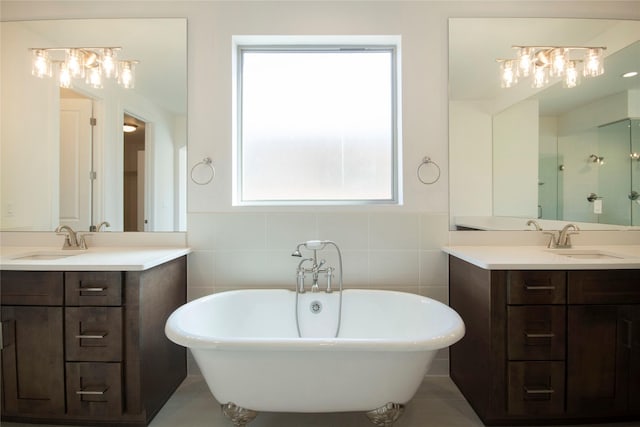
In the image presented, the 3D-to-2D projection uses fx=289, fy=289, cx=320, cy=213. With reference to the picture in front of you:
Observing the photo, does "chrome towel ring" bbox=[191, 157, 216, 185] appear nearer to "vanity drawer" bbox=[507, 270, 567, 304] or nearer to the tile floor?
the tile floor

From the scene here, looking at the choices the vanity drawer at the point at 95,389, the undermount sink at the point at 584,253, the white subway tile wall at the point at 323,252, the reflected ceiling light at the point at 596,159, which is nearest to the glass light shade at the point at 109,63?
the white subway tile wall at the point at 323,252

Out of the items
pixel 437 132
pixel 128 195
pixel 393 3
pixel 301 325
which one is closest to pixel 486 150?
pixel 437 132

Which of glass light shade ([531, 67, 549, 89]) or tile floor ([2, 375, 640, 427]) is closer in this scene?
tile floor ([2, 375, 640, 427])

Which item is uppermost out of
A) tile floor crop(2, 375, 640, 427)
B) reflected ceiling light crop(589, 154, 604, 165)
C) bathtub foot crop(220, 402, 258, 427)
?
reflected ceiling light crop(589, 154, 604, 165)

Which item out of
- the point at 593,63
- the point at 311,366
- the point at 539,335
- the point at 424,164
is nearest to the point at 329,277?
the point at 311,366

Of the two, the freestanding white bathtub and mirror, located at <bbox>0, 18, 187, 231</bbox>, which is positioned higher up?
mirror, located at <bbox>0, 18, 187, 231</bbox>

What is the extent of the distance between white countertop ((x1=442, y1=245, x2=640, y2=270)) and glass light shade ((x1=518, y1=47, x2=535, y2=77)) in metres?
1.17

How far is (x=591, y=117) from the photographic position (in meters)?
1.94

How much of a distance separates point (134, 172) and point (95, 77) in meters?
0.68

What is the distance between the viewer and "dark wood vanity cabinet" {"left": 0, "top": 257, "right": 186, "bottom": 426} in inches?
52.7

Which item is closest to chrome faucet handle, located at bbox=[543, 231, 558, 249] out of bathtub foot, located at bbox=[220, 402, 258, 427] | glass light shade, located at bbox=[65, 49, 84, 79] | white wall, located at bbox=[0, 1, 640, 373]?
white wall, located at bbox=[0, 1, 640, 373]

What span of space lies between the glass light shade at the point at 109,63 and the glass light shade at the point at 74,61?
15cm

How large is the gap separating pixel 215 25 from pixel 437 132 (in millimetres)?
1598

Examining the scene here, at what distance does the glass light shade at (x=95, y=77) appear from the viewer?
75.3 inches
